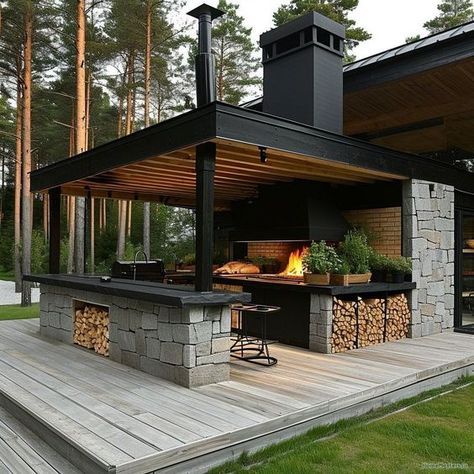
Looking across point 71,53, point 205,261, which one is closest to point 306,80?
point 205,261

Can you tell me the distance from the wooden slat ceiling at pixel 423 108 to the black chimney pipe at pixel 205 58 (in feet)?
9.88

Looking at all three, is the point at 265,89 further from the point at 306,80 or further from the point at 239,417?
the point at 239,417

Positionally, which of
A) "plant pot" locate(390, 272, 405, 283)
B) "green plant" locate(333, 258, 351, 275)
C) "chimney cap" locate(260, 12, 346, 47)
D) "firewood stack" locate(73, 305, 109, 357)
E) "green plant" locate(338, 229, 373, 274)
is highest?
"chimney cap" locate(260, 12, 346, 47)

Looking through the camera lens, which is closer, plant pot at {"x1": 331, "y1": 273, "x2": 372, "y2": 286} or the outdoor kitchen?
the outdoor kitchen

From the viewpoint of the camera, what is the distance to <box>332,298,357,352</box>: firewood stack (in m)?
5.28

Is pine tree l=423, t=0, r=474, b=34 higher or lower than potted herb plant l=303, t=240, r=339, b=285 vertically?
higher

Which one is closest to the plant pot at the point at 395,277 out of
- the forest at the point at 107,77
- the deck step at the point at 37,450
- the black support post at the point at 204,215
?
the black support post at the point at 204,215

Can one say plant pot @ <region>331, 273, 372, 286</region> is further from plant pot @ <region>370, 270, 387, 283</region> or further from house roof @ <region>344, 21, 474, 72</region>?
house roof @ <region>344, 21, 474, 72</region>

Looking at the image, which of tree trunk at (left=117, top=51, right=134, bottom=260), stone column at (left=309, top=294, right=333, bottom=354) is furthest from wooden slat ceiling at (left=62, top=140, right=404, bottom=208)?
tree trunk at (left=117, top=51, right=134, bottom=260)

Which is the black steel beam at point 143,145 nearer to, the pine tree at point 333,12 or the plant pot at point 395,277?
the plant pot at point 395,277

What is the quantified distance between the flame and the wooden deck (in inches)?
53.8

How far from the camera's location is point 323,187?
658cm

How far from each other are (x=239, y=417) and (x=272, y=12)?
16.7 meters

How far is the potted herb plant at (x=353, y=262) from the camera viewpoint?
5.31m
